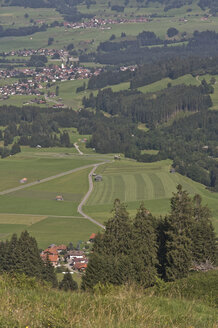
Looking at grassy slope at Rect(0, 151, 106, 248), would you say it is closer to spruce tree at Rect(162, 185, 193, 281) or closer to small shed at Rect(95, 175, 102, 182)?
small shed at Rect(95, 175, 102, 182)

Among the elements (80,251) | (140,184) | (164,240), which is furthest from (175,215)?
(140,184)

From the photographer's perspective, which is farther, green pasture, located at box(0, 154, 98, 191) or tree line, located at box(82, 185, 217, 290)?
green pasture, located at box(0, 154, 98, 191)

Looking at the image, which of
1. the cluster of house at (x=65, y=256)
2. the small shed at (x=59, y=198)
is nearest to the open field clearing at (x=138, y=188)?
the small shed at (x=59, y=198)

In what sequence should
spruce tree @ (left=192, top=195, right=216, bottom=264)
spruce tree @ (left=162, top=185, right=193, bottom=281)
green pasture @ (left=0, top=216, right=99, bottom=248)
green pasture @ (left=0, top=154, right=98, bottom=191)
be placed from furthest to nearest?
green pasture @ (left=0, top=154, right=98, bottom=191)
green pasture @ (left=0, top=216, right=99, bottom=248)
spruce tree @ (left=192, top=195, right=216, bottom=264)
spruce tree @ (left=162, top=185, right=193, bottom=281)

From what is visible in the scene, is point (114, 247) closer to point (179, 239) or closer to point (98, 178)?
point (179, 239)

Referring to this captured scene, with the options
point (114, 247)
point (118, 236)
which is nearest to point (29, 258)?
point (114, 247)

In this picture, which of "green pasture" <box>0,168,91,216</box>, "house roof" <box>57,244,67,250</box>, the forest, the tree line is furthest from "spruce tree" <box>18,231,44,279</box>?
"green pasture" <box>0,168,91,216</box>
